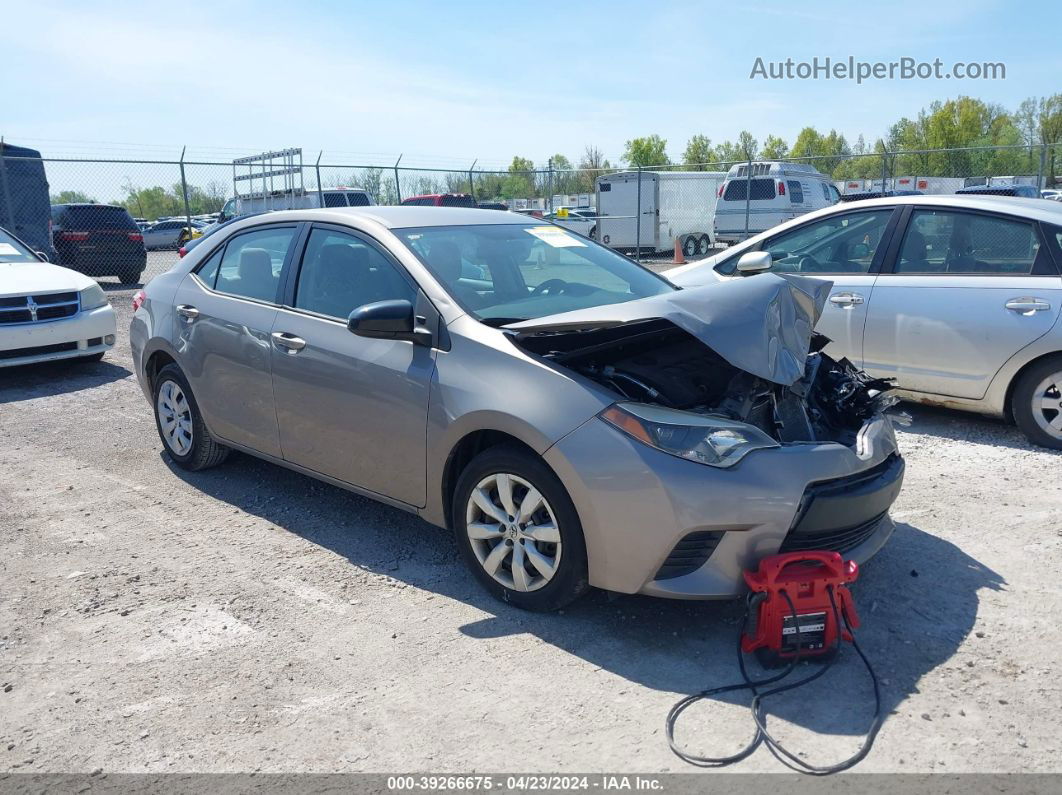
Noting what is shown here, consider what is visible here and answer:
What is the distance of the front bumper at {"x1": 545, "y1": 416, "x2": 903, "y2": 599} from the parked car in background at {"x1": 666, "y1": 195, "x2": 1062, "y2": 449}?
2.20 metres

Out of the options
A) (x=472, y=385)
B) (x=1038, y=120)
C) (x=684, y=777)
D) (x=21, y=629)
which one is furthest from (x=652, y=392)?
(x=1038, y=120)

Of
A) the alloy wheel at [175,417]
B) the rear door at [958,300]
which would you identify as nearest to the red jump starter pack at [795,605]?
the rear door at [958,300]

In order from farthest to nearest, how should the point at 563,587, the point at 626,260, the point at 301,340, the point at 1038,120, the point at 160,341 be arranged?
the point at 1038,120 < the point at 160,341 < the point at 626,260 < the point at 301,340 < the point at 563,587

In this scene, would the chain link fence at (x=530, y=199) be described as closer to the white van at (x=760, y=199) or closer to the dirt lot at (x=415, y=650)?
the white van at (x=760, y=199)

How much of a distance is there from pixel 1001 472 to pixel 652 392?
9.76 feet

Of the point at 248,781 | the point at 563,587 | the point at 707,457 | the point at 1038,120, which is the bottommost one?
the point at 248,781

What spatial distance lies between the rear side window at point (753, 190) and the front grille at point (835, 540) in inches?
759

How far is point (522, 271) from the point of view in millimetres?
4480

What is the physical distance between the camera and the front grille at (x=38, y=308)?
8.27 meters

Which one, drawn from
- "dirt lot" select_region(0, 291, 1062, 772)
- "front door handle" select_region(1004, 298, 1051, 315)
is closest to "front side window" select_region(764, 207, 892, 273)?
"front door handle" select_region(1004, 298, 1051, 315)

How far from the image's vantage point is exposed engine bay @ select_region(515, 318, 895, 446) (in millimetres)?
3619

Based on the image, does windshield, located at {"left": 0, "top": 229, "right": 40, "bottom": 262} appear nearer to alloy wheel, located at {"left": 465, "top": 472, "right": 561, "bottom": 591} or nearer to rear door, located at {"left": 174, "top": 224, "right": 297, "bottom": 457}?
rear door, located at {"left": 174, "top": 224, "right": 297, "bottom": 457}

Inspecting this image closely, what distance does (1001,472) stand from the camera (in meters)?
5.31

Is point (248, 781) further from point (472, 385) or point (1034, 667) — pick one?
point (1034, 667)
